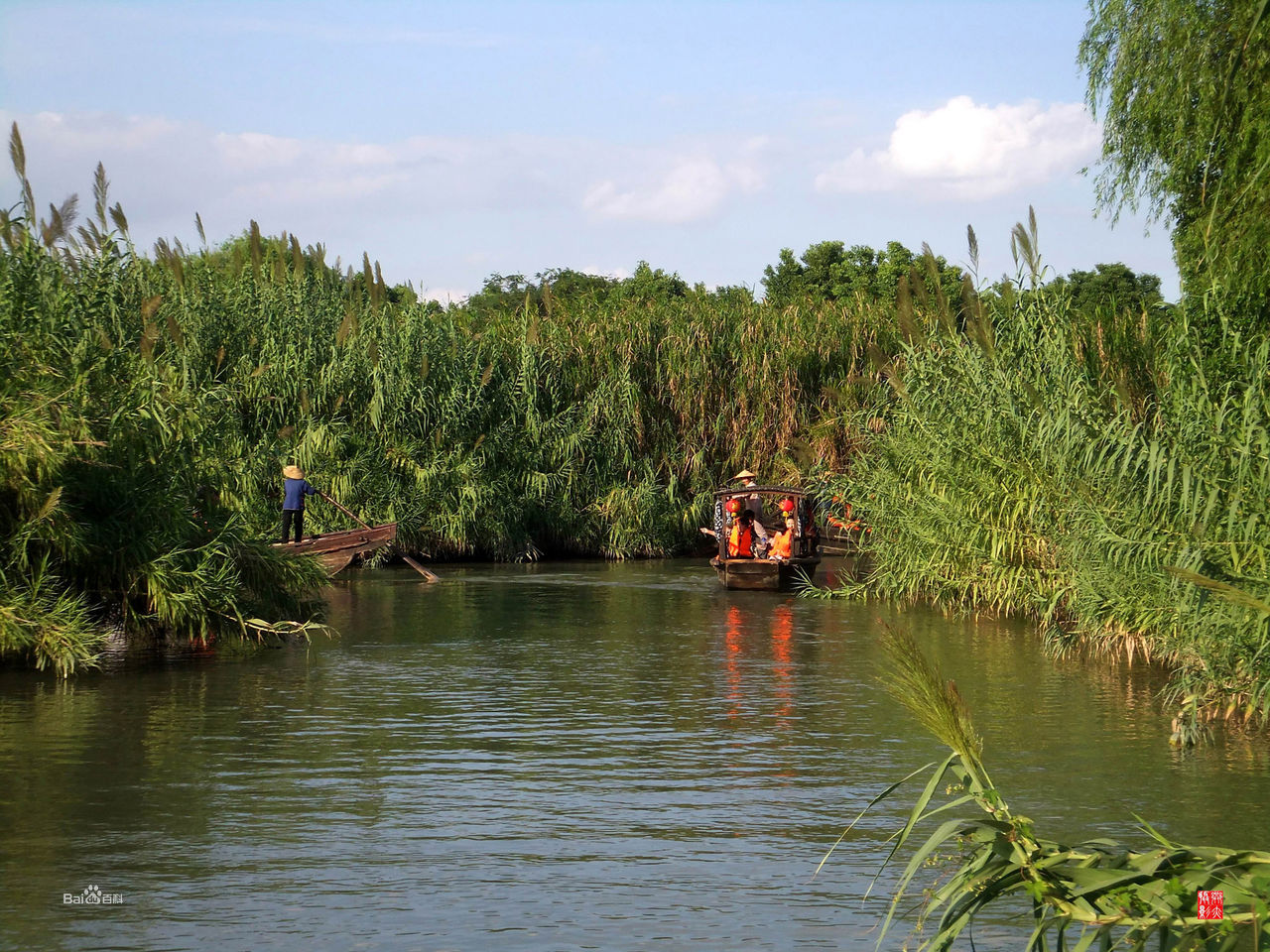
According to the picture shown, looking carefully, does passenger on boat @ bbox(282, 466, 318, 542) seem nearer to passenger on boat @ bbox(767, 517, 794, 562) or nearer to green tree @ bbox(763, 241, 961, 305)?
passenger on boat @ bbox(767, 517, 794, 562)

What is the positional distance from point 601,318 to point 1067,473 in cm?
1961

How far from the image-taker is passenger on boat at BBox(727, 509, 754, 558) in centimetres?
2344

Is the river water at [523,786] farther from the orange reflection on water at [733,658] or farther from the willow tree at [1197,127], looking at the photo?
the willow tree at [1197,127]

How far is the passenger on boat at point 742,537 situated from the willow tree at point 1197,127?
9.36 meters

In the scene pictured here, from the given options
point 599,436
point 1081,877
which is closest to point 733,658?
point 1081,877

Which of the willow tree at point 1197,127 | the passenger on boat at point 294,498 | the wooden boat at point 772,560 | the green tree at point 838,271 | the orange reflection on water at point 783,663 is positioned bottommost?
the orange reflection on water at point 783,663

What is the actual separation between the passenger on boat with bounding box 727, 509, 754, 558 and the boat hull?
1.99 feet

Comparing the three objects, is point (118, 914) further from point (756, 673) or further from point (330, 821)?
point (756, 673)

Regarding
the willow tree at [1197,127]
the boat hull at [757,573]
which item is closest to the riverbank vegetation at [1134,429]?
the willow tree at [1197,127]

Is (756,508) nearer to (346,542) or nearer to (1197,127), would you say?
(346,542)

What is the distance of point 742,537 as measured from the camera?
2344cm

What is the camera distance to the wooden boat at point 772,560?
2236 cm
